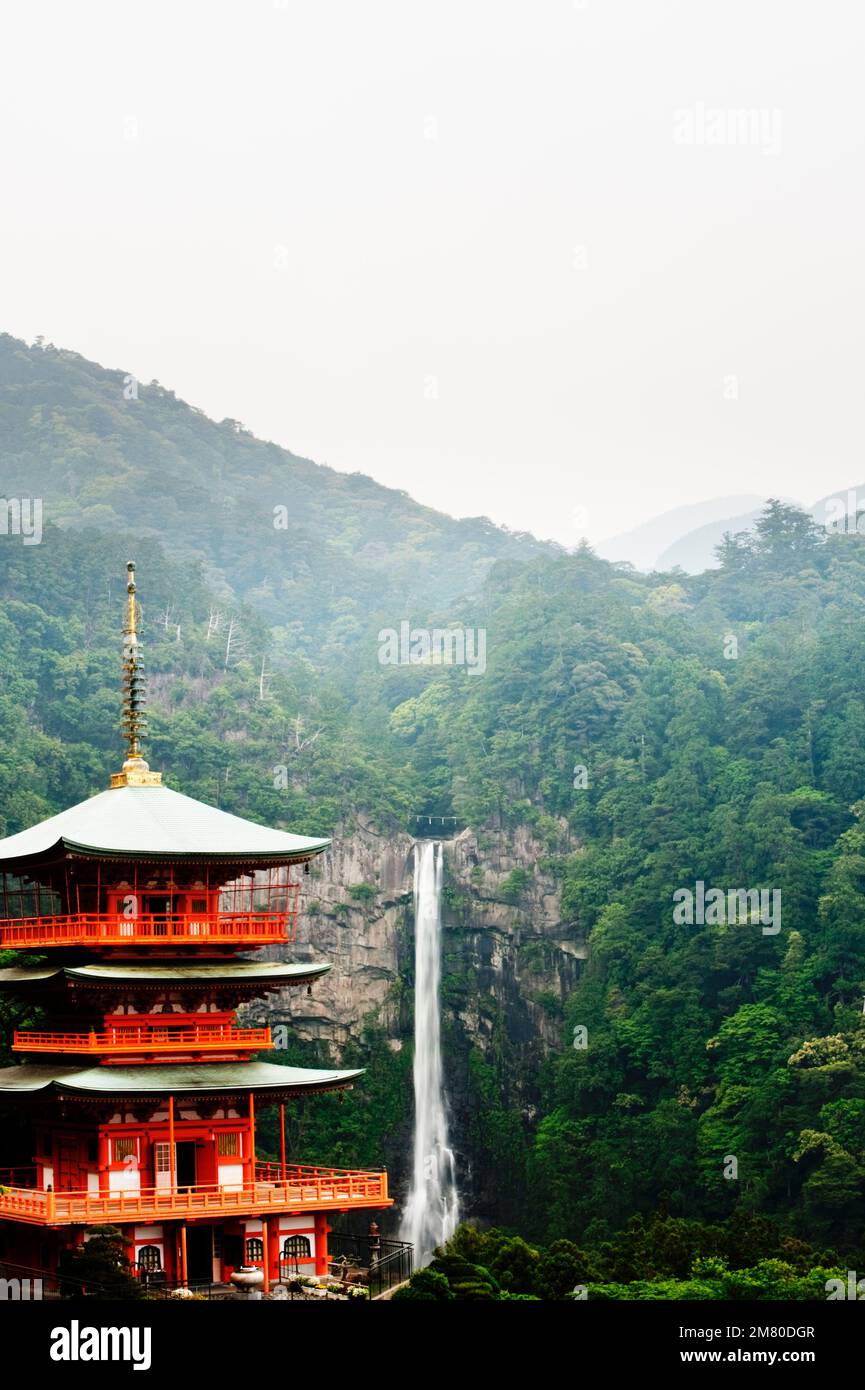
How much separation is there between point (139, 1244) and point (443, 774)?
155 ft

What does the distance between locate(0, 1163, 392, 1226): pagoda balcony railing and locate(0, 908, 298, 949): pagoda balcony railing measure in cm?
396

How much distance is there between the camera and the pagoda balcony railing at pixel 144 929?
36.8 m

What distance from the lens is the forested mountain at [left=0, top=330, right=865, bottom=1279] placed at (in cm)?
6138

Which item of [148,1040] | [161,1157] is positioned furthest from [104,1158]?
[148,1040]

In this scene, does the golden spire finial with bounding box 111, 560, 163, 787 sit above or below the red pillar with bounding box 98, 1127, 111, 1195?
above

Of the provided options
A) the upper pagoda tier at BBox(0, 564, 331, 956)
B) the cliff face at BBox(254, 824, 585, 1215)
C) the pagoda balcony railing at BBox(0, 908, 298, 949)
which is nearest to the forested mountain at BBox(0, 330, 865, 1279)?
the cliff face at BBox(254, 824, 585, 1215)

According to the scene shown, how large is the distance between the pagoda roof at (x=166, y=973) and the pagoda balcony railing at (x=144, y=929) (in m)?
0.44

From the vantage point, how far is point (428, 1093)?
69875 millimetres

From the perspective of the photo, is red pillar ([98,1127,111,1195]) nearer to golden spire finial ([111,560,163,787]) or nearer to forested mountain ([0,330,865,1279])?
golden spire finial ([111,560,163,787])

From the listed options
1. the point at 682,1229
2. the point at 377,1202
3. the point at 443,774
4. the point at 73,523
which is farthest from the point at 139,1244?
the point at 73,523

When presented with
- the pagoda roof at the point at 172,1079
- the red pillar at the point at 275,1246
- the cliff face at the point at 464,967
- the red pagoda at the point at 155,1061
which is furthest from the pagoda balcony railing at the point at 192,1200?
the cliff face at the point at 464,967

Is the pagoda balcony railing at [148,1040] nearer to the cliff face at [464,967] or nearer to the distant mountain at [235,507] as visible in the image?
the cliff face at [464,967]

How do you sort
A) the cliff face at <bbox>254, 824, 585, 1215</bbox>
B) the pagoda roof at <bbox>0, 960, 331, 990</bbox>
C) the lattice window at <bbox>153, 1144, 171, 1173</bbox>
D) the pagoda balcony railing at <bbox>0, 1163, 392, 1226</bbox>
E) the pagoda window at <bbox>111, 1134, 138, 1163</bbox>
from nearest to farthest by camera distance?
the pagoda balcony railing at <bbox>0, 1163, 392, 1226</bbox>, the pagoda roof at <bbox>0, 960, 331, 990</bbox>, the pagoda window at <bbox>111, 1134, 138, 1163</bbox>, the lattice window at <bbox>153, 1144, 171, 1173</bbox>, the cliff face at <bbox>254, 824, 585, 1215</bbox>
